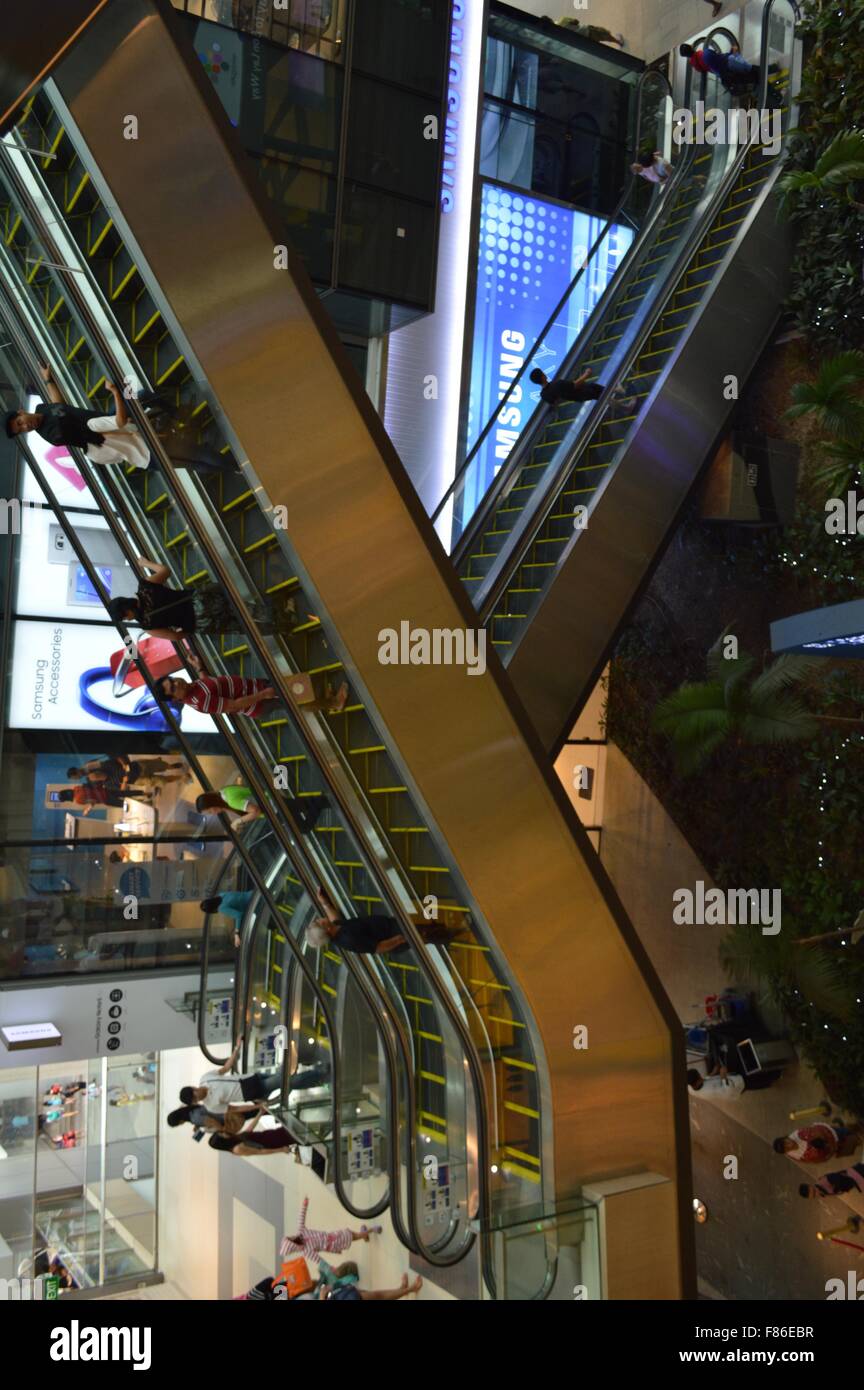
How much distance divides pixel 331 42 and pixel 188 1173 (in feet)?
41.2

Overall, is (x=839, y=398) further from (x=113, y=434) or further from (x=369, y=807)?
(x=113, y=434)

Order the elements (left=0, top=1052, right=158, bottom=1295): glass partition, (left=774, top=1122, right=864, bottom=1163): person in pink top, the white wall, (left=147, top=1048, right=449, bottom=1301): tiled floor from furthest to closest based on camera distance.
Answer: (left=0, top=1052, right=158, bottom=1295): glass partition < (left=147, top=1048, right=449, bottom=1301): tiled floor < the white wall < (left=774, top=1122, right=864, bottom=1163): person in pink top

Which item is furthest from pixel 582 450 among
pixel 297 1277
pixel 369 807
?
pixel 297 1277

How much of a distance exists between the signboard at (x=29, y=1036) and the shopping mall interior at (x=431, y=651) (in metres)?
0.07

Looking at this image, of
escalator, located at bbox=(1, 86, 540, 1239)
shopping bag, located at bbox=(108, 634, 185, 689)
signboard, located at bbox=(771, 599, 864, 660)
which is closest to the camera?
signboard, located at bbox=(771, 599, 864, 660)

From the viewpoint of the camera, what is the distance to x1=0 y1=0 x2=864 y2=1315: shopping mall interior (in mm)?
6766

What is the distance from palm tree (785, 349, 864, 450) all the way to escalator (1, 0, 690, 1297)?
14.3 feet

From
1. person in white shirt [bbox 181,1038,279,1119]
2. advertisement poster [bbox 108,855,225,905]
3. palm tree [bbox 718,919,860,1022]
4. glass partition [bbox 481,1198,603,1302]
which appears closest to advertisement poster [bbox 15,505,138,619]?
advertisement poster [bbox 108,855,225,905]

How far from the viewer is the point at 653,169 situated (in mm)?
11812

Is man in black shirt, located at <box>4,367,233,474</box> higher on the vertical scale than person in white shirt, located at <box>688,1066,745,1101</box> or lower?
higher

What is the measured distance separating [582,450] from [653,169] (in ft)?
11.7

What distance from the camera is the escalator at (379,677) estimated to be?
6648mm

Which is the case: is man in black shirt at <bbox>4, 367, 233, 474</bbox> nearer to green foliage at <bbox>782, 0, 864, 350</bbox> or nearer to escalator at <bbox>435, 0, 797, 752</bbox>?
escalator at <bbox>435, 0, 797, 752</bbox>

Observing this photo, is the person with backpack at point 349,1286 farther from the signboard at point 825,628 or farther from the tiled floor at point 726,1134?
the signboard at point 825,628
